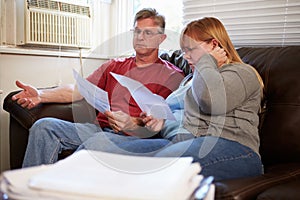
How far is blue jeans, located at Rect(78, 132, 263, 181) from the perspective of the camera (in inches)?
40.4

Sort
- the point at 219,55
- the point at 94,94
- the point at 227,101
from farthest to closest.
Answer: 1. the point at 94,94
2. the point at 219,55
3. the point at 227,101

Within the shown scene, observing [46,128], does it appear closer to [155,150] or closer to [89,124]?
[89,124]

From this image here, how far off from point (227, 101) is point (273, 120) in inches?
11.9

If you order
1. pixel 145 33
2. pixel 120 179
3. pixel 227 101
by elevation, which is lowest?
pixel 120 179

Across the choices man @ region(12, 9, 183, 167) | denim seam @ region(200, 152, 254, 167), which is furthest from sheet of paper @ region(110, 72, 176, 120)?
denim seam @ region(200, 152, 254, 167)

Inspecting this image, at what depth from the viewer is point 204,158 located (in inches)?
40.6

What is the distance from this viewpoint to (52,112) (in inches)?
65.1

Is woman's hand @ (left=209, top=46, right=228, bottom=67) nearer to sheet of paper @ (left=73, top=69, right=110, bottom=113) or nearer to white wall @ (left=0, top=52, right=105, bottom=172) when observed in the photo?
sheet of paper @ (left=73, top=69, right=110, bottom=113)

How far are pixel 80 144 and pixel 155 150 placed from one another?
46 cm

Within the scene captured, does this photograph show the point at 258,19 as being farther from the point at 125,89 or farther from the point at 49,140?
the point at 49,140

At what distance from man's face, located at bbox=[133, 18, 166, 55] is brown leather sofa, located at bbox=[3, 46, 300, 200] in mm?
461

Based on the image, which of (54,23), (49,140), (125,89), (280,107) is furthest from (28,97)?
(280,107)

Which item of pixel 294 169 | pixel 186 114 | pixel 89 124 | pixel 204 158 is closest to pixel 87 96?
pixel 89 124

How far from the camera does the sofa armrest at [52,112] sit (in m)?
1.58
